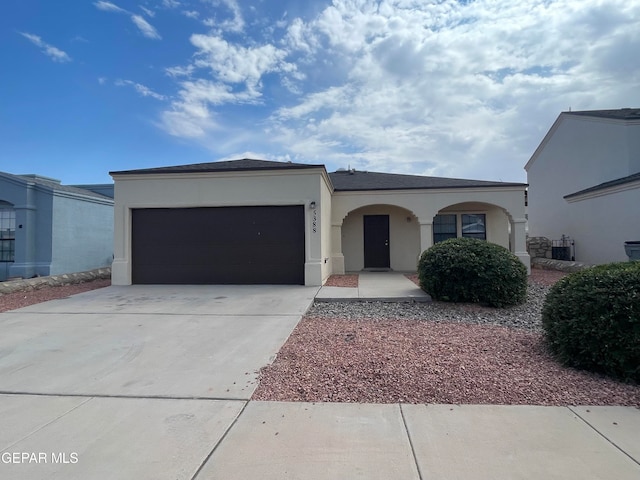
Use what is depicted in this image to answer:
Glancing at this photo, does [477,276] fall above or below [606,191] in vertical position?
below

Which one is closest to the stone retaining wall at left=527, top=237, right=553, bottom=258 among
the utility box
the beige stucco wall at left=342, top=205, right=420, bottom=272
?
the utility box

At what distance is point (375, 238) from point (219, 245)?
6911 millimetres

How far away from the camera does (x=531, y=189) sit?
859 inches

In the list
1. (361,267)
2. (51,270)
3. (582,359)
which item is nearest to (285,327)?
(582,359)

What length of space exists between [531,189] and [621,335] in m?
20.8

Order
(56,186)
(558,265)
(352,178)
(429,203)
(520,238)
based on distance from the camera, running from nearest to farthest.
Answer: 1. (520,238)
2. (429,203)
3. (558,265)
4. (56,186)
5. (352,178)

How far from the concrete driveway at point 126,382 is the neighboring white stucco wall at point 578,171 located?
45.6 feet

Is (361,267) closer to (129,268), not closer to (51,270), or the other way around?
(129,268)

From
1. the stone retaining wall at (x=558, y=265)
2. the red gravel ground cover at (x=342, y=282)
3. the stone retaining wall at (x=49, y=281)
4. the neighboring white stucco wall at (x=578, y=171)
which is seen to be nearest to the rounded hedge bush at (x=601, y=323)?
the red gravel ground cover at (x=342, y=282)

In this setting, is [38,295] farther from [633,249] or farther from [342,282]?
[633,249]

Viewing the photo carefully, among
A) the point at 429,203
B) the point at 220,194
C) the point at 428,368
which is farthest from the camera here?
the point at 429,203

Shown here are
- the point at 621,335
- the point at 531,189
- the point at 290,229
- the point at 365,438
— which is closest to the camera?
the point at 365,438

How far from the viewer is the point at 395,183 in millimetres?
14930

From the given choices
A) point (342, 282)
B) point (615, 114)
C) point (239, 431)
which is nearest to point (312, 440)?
point (239, 431)
